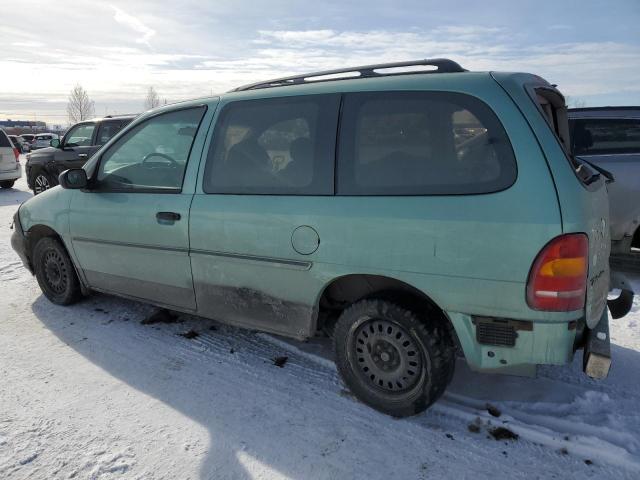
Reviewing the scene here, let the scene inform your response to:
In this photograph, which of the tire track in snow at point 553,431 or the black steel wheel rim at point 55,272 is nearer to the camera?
the tire track in snow at point 553,431

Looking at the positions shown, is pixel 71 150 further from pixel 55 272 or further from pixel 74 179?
pixel 74 179

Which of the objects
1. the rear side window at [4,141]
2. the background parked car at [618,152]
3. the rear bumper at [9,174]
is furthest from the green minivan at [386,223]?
the rear side window at [4,141]

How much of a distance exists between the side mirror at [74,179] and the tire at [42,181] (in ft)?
27.4

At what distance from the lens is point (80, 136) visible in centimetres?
1080

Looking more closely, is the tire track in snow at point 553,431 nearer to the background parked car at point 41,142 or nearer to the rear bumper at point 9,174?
the rear bumper at point 9,174

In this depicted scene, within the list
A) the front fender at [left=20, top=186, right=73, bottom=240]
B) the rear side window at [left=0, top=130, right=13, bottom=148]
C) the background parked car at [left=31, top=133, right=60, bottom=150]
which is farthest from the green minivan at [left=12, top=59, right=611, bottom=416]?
the background parked car at [left=31, top=133, right=60, bottom=150]

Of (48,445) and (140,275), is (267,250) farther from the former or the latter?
(48,445)

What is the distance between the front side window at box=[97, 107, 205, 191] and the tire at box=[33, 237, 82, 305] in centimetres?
96

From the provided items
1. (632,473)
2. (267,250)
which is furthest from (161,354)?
(632,473)

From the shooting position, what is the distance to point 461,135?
2541 mm

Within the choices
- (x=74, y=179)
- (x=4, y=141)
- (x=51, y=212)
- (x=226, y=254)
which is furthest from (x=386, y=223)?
(x=4, y=141)

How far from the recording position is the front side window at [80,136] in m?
10.5

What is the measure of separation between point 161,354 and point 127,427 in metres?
0.90

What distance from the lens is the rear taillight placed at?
223 centimetres
